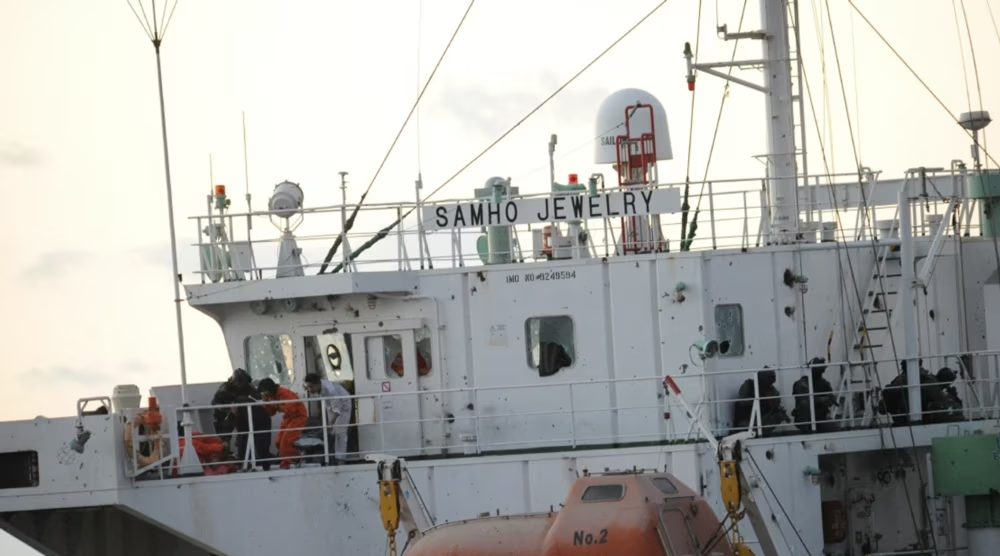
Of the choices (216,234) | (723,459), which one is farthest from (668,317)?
(216,234)

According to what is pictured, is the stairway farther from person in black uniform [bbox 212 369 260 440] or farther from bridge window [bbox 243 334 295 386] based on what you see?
person in black uniform [bbox 212 369 260 440]

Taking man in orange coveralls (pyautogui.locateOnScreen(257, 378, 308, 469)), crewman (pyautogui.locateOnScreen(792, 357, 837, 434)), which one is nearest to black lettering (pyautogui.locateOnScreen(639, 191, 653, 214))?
crewman (pyautogui.locateOnScreen(792, 357, 837, 434))

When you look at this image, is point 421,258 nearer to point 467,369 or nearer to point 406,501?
point 467,369

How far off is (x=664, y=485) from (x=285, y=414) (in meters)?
6.39

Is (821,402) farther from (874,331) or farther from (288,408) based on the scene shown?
(288,408)

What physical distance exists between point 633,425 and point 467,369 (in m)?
2.47

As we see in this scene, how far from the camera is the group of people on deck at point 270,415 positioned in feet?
76.9

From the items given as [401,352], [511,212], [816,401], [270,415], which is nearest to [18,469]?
[270,415]

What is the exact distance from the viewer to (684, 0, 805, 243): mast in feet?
81.9

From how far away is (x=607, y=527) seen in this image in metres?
18.7

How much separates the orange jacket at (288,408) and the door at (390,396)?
0.93 meters

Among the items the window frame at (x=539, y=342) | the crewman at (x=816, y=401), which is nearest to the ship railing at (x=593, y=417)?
the crewman at (x=816, y=401)

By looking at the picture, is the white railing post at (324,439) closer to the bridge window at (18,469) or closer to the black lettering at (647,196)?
the bridge window at (18,469)

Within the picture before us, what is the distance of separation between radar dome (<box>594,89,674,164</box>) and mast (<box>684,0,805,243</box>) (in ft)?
7.06
